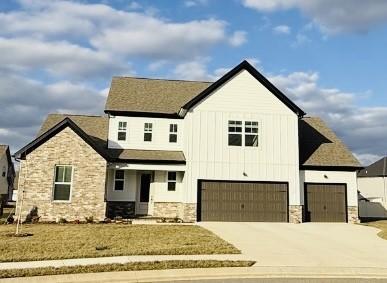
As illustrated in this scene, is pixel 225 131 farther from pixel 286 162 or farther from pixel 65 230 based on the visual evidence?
pixel 65 230

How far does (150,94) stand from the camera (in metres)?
27.7

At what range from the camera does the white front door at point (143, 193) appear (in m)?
24.8

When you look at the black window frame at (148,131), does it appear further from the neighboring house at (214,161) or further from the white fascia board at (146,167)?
the white fascia board at (146,167)

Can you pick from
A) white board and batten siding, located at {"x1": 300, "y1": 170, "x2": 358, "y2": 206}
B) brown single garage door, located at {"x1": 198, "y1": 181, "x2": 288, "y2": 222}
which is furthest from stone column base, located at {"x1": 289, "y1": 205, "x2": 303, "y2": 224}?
white board and batten siding, located at {"x1": 300, "y1": 170, "x2": 358, "y2": 206}

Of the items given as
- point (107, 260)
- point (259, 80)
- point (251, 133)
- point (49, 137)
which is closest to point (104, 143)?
point (49, 137)

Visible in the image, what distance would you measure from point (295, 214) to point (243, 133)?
222 inches

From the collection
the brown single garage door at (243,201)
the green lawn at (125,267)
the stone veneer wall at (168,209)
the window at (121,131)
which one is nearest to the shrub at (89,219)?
the stone veneer wall at (168,209)

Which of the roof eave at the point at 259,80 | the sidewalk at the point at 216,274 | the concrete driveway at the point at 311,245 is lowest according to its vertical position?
the sidewalk at the point at 216,274

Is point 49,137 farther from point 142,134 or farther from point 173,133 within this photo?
point 173,133

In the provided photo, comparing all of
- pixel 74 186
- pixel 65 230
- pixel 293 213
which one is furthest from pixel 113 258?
pixel 293 213

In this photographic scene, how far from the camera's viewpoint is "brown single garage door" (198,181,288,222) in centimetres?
2347

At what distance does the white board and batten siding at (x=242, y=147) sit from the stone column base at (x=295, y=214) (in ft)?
1.01

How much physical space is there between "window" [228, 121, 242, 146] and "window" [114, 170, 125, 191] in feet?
22.5

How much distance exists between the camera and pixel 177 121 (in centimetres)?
2609
